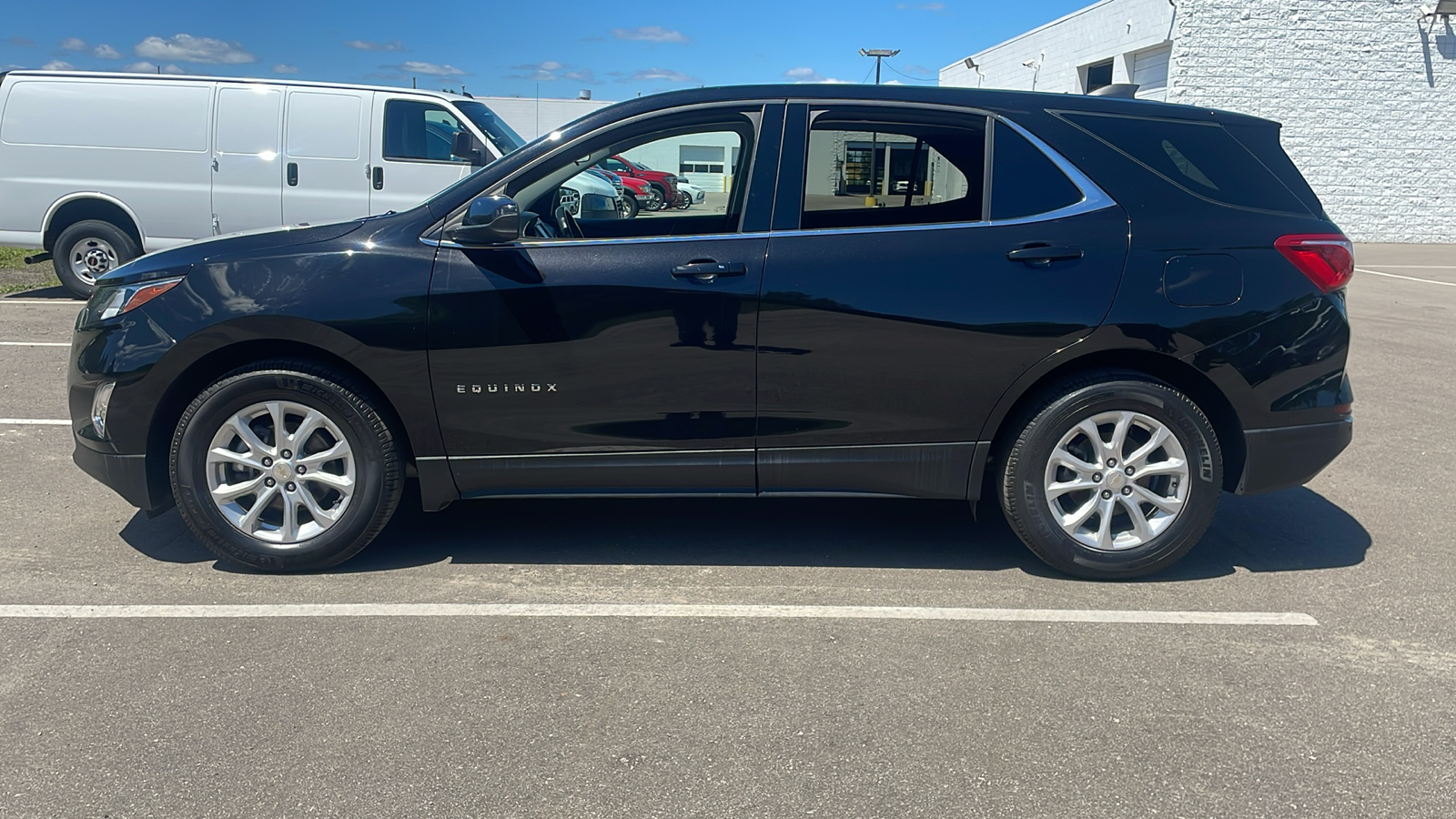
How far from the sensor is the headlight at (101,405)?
4.09 metres

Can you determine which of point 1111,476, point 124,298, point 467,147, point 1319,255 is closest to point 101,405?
point 124,298

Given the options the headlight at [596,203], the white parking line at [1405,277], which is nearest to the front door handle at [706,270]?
the headlight at [596,203]

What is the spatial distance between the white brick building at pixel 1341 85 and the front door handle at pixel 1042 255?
2102 centimetres

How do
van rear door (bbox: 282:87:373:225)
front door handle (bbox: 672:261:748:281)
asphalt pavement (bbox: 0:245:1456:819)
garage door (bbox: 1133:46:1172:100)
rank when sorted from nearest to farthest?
1. asphalt pavement (bbox: 0:245:1456:819)
2. front door handle (bbox: 672:261:748:281)
3. van rear door (bbox: 282:87:373:225)
4. garage door (bbox: 1133:46:1172:100)

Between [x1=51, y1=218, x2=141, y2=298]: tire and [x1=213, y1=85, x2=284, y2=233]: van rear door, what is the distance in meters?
1.03

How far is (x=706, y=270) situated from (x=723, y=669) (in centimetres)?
143

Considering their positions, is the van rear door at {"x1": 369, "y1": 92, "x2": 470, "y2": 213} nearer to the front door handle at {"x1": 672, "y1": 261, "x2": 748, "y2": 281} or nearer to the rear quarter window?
the front door handle at {"x1": 672, "y1": 261, "x2": 748, "y2": 281}

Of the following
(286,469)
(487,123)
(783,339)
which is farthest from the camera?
(487,123)

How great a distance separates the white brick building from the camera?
75.8 feet

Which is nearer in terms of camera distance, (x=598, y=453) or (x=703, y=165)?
(x=598, y=453)

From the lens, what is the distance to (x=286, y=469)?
412 cm

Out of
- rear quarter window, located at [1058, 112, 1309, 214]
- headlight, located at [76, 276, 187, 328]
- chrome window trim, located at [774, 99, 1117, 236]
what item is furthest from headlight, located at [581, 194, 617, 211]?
rear quarter window, located at [1058, 112, 1309, 214]

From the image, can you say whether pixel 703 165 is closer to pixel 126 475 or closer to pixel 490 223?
pixel 490 223

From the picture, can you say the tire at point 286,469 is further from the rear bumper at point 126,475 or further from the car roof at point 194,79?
the car roof at point 194,79
